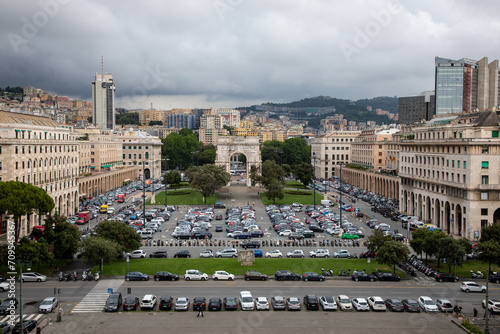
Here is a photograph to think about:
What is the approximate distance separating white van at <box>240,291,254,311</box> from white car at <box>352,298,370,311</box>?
22.3ft

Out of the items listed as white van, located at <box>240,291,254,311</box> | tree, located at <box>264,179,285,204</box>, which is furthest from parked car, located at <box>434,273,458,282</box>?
tree, located at <box>264,179,285,204</box>

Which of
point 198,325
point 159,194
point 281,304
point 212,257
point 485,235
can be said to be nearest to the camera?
point 198,325

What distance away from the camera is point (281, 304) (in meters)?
29.1

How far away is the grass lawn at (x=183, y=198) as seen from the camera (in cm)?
7862

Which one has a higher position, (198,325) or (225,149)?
(225,149)

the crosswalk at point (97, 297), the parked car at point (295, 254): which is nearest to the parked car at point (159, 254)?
the crosswalk at point (97, 297)

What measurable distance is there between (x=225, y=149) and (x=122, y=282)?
247ft

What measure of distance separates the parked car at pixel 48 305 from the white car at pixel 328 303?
684 inches

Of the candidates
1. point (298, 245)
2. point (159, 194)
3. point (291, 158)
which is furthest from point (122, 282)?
point (291, 158)

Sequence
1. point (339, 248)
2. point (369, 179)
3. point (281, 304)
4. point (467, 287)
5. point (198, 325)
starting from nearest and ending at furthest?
point (198, 325) < point (281, 304) < point (467, 287) < point (339, 248) < point (369, 179)

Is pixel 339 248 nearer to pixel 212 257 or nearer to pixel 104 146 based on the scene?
pixel 212 257

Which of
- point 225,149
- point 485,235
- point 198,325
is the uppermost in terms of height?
point 225,149

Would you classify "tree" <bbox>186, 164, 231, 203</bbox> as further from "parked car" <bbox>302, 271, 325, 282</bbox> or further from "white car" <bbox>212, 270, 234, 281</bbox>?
"parked car" <bbox>302, 271, 325, 282</bbox>

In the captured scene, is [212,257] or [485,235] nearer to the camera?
[485,235]
